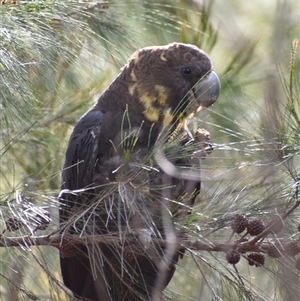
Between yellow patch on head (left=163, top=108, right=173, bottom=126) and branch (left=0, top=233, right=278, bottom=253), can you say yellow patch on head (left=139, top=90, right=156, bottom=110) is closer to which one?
yellow patch on head (left=163, top=108, right=173, bottom=126)

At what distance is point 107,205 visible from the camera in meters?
1.99

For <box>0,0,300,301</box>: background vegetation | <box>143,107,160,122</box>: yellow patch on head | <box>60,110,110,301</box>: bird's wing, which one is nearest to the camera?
<box>0,0,300,301</box>: background vegetation

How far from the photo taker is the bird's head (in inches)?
106

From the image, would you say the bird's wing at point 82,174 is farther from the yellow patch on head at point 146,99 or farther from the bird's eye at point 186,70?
the bird's eye at point 186,70

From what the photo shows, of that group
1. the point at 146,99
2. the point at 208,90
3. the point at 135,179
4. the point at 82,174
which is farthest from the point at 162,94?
the point at 135,179

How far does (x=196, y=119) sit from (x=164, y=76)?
0.29m

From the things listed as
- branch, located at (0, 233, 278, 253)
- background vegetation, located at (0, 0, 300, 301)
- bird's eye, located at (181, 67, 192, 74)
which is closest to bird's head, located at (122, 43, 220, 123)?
bird's eye, located at (181, 67, 192, 74)

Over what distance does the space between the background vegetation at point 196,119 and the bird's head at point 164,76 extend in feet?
0.40

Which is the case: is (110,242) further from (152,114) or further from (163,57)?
(163,57)

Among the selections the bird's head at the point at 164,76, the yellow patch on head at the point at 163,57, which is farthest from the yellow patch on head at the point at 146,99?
the yellow patch on head at the point at 163,57

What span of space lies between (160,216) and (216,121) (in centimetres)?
143

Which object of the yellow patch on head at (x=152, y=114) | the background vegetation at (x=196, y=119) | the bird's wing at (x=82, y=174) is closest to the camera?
the background vegetation at (x=196, y=119)

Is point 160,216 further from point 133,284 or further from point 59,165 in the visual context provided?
point 59,165

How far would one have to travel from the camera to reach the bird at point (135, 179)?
6.22 ft
